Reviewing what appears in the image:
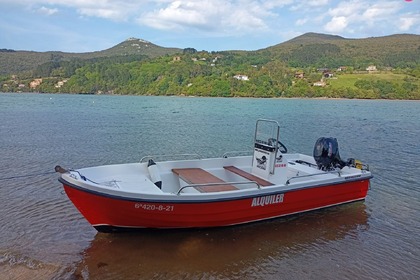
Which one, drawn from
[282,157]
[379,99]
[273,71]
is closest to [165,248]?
[282,157]

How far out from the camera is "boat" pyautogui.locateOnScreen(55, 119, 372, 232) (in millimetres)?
7191

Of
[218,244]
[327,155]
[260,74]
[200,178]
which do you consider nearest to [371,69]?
[260,74]

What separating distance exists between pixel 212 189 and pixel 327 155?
13.4ft

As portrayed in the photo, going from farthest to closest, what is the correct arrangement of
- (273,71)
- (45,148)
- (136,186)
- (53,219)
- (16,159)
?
(273,71), (45,148), (16,159), (53,219), (136,186)

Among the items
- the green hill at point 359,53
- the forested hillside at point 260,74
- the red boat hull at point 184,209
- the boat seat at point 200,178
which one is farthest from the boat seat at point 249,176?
the green hill at point 359,53

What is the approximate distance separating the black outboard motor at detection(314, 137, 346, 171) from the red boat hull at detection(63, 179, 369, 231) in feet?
4.16

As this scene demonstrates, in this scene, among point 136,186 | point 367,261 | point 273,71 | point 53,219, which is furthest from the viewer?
point 273,71

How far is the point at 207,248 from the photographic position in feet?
24.7

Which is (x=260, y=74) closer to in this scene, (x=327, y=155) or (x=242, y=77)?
(x=242, y=77)

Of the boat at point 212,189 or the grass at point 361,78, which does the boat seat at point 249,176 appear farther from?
the grass at point 361,78

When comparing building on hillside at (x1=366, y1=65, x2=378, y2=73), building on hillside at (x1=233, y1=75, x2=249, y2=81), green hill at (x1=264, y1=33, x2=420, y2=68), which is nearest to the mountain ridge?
green hill at (x1=264, y1=33, x2=420, y2=68)

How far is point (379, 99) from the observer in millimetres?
98938

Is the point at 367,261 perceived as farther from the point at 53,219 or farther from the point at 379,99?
the point at 379,99

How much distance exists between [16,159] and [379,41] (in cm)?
18938
